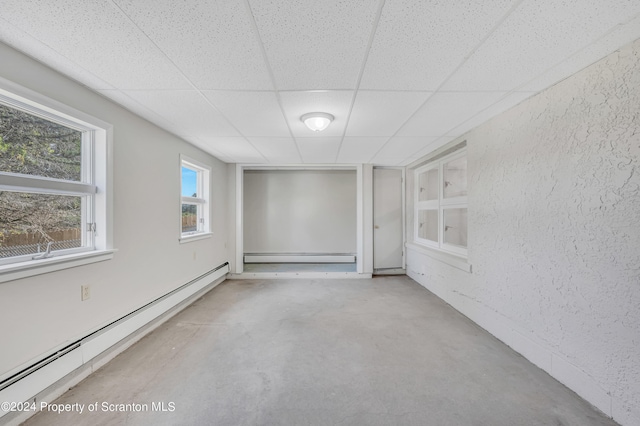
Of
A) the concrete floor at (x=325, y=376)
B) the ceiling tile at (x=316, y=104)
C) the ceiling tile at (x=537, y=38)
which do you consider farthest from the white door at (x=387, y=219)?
the ceiling tile at (x=537, y=38)

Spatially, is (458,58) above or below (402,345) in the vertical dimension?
above

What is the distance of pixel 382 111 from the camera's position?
2369 mm

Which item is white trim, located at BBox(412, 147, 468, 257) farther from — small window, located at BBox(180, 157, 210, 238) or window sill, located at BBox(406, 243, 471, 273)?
small window, located at BBox(180, 157, 210, 238)

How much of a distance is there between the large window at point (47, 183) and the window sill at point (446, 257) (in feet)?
12.2

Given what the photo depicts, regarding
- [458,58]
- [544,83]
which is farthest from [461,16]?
[544,83]

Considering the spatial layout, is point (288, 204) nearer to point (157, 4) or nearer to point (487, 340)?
point (487, 340)

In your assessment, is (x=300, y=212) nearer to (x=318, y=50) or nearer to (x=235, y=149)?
(x=235, y=149)

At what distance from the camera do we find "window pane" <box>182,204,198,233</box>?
146 inches

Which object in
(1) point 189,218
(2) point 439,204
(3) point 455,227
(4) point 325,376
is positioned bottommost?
(4) point 325,376

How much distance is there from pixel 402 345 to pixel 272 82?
8.43 feet

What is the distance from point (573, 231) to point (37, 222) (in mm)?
3749

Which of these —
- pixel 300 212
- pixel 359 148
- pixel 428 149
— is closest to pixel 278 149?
pixel 359 148

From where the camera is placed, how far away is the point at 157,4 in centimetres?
118

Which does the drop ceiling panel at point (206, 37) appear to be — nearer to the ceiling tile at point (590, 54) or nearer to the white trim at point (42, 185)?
the white trim at point (42, 185)
